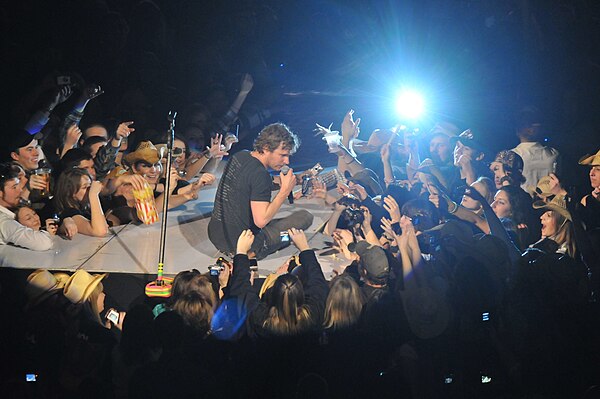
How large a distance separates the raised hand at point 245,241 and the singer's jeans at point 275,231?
0.15ft

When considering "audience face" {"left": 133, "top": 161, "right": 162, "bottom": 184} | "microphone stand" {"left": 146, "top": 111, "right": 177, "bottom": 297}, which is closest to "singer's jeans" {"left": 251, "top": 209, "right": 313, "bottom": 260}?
"microphone stand" {"left": 146, "top": 111, "right": 177, "bottom": 297}

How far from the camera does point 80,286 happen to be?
6445 millimetres

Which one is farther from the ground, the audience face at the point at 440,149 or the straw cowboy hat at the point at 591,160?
the audience face at the point at 440,149

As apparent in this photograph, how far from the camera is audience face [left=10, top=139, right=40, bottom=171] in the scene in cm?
694

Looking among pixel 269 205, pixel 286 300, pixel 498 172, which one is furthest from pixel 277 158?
pixel 498 172

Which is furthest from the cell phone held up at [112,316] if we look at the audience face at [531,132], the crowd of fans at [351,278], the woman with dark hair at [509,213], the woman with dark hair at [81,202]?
the audience face at [531,132]

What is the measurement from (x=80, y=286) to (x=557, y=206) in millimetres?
4730

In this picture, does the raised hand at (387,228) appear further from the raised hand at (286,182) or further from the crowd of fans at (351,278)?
the raised hand at (286,182)

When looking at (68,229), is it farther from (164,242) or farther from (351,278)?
(351,278)

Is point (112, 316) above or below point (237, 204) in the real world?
below

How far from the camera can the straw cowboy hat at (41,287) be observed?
6453mm

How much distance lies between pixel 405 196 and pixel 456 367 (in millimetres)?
1671

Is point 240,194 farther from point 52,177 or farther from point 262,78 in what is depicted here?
point 52,177

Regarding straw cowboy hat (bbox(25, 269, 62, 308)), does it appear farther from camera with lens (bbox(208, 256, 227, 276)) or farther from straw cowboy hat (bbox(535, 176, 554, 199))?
straw cowboy hat (bbox(535, 176, 554, 199))
